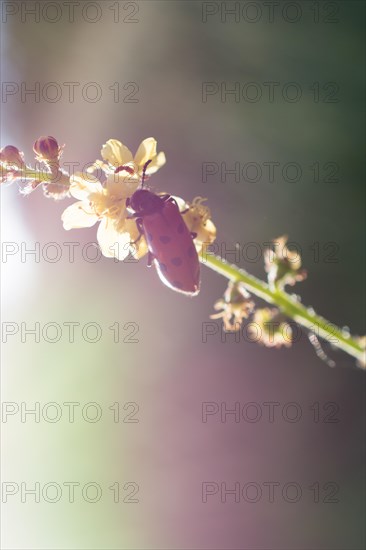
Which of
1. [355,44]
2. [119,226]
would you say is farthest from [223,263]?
[355,44]

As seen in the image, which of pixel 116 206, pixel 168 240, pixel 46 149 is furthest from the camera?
pixel 116 206

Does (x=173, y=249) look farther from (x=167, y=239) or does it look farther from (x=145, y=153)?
(x=145, y=153)

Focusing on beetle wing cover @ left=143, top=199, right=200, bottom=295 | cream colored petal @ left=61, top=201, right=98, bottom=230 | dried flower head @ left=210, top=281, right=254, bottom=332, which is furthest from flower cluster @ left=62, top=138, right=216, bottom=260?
dried flower head @ left=210, top=281, right=254, bottom=332

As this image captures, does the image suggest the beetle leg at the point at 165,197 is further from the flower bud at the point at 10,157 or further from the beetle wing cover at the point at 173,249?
the flower bud at the point at 10,157

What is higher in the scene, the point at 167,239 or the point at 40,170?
the point at 40,170

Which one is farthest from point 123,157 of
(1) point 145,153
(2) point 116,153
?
(1) point 145,153
